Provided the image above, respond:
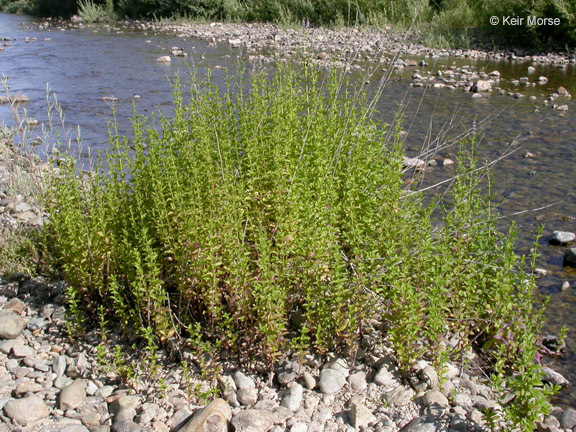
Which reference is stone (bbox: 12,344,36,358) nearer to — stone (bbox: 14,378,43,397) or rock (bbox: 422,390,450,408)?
stone (bbox: 14,378,43,397)

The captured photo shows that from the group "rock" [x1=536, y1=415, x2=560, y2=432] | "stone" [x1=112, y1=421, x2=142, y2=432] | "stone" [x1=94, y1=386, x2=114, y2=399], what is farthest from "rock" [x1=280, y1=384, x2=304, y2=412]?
"rock" [x1=536, y1=415, x2=560, y2=432]

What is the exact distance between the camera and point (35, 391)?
3748mm

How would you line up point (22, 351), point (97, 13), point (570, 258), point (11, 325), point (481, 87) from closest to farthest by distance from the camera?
point (22, 351), point (11, 325), point (570, 258), point (481, 87), point (97, 13)

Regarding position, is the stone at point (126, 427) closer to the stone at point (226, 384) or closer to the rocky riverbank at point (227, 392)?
the rocky riverbank at point (227, 392)

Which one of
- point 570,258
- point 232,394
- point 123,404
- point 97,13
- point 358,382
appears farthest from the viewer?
point 97,13

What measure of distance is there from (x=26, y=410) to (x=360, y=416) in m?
2.02

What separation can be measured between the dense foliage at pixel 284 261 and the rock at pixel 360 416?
1.40 feet

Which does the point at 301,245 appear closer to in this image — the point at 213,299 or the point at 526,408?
the point at 213,299

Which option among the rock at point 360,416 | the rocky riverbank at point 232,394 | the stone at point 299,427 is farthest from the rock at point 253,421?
the rock at point 360,416

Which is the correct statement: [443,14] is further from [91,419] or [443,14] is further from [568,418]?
[91,419]

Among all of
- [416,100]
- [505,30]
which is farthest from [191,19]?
[416,100]

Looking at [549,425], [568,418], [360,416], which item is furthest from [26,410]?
[568,418]

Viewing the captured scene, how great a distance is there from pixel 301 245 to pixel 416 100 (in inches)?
380

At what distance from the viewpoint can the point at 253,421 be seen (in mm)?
3396
